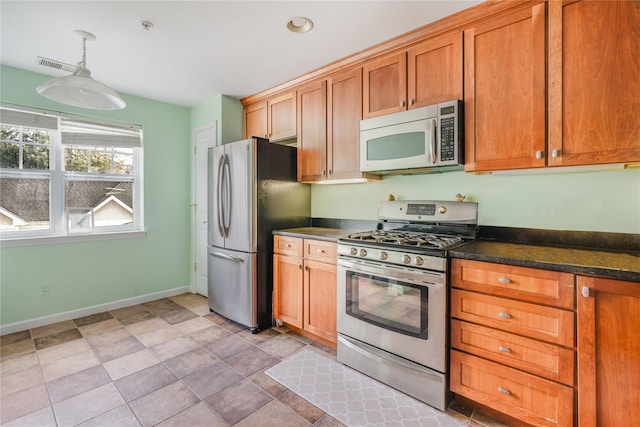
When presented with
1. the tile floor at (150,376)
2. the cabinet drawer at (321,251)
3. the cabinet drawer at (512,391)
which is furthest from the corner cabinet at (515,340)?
the cabinet drawer at (321,251)

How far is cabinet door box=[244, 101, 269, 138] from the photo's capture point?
3.47 m

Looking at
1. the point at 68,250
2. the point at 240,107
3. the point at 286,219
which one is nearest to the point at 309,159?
the point at 286,219

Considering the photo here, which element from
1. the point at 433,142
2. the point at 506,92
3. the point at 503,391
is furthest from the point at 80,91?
the point at 503,391

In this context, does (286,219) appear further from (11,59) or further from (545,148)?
(11,59)

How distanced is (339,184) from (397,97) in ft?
3.51

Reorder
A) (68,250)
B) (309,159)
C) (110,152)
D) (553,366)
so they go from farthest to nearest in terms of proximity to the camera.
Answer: (110,152)
(68,250)
(309,159)
(553,366)

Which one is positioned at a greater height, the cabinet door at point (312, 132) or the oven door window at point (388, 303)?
the cabinet door at point (312, 132)

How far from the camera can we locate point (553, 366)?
58.7 inches

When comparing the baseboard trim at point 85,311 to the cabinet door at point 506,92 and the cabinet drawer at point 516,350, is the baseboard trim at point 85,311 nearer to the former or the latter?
the cabinet drawer at point 516,350

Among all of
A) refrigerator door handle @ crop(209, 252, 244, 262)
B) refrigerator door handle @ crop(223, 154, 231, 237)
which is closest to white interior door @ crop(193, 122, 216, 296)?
refrigerator door handle @ crop(209, 252, 244, 262)

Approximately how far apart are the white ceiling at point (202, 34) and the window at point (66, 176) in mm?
577

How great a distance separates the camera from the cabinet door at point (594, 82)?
5.04 ft

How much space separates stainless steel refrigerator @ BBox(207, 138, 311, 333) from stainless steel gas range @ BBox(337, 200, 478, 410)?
0.94 metres

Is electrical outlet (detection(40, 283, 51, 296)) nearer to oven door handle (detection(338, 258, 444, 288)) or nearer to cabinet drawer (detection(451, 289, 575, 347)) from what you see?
oven door handle (detection(338, 258, 444, 288))
